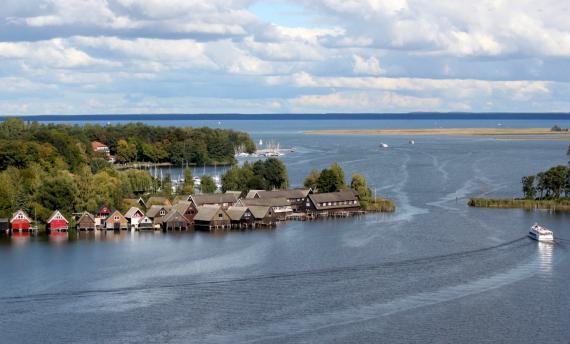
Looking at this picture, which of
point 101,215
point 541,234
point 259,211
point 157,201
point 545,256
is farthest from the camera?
point 157,201

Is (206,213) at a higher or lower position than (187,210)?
lower

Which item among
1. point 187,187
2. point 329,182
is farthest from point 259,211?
point 187,187

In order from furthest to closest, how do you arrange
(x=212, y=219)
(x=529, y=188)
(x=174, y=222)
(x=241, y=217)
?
1. (x=529, y=188)
2. (x=241, y=217)
3. (x=212, y=219)
4. (x=174, y=222)

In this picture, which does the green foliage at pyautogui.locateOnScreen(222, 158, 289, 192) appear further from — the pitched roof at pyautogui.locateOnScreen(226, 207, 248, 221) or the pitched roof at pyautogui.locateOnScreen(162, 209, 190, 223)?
the pitched roof at pyautogui.locateOnScreen(162, 209, 190, 223)

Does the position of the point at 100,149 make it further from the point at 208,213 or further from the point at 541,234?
the point at 541,234

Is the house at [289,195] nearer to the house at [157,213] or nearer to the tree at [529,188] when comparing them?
the house at [157,213]
